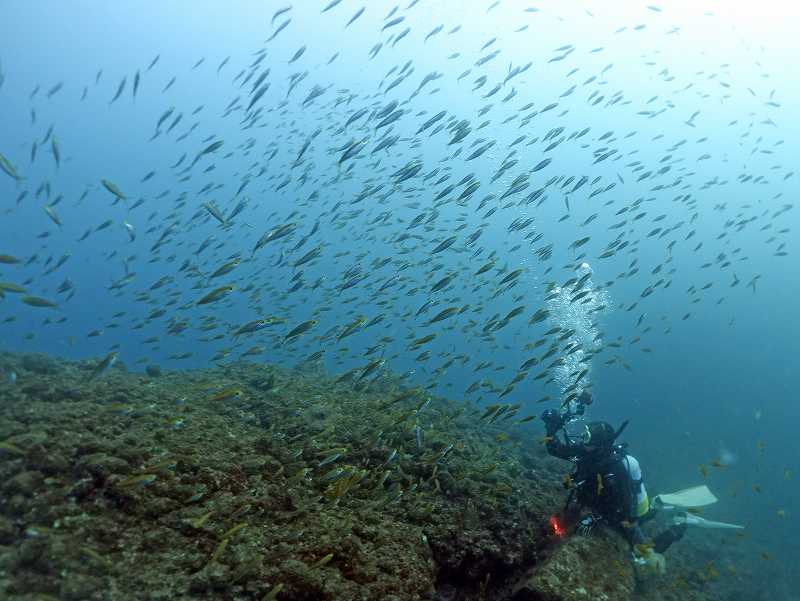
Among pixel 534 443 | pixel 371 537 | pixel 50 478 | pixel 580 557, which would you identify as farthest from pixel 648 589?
pixel 534 443

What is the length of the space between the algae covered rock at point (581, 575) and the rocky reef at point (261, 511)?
2cm

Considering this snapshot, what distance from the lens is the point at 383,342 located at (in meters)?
10.8

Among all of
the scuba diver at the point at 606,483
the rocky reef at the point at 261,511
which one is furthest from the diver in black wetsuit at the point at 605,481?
the rocky reef at the point at 261,511

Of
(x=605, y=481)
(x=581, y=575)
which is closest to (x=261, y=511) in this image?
(x=581, y=575)

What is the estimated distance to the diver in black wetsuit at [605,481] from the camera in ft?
24.6

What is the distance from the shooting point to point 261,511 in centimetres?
468

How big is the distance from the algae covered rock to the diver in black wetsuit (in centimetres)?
72

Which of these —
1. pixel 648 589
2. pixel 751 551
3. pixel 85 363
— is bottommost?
pixel 751 551

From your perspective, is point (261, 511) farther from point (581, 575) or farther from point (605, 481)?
point (605, 481)

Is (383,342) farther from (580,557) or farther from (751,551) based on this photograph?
(751,551)

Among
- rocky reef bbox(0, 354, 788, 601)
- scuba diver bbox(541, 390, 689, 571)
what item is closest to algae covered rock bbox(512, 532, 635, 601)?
rocky reef bbox(0, 354, 788, 601)

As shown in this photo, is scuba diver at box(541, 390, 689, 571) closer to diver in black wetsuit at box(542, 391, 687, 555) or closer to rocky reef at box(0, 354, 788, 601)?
diver in black wetsuit at box(542, 391, 687, 555)

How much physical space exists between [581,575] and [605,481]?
2.40 m

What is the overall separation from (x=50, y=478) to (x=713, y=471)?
3825 cm
